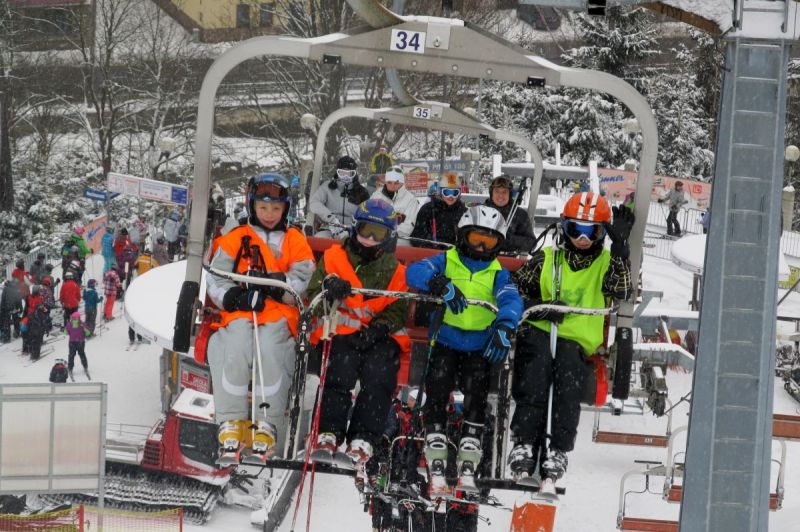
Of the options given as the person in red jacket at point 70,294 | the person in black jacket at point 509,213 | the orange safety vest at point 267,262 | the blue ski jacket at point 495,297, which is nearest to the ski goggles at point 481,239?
the blue ski jacket at point 495,297

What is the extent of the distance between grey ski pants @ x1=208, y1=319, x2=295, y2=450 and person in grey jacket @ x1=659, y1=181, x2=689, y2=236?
23306 millimetres

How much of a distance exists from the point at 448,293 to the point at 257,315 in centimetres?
116

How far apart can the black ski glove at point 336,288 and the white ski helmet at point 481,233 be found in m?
0.77

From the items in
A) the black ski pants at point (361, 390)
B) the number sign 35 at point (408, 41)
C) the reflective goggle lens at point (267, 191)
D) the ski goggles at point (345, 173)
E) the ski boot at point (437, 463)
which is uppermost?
the number sign 35 at point (408, 41)

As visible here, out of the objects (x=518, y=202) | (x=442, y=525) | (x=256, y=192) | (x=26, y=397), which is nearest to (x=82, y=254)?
(x=26, y=397)

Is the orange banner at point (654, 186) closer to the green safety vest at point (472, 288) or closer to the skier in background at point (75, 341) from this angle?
the skier in background at point (75, 341)

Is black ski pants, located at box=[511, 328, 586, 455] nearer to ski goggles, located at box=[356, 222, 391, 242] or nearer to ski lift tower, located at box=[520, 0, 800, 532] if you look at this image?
ski goggles, located at box=[356, 222, 391, 242]

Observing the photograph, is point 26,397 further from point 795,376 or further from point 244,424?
point 795,376

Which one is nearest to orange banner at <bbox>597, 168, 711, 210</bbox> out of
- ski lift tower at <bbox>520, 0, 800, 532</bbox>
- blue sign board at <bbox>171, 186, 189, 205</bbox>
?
blue sign board at <bbox>171, 186, 189, 205</bbox>

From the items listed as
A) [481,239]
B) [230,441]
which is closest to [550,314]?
[481,239]

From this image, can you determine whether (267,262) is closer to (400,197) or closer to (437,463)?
(437,463)

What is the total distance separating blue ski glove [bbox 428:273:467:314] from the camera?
20.7 ft

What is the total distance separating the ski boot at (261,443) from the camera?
20.2 ft

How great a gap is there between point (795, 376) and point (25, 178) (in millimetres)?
22347
